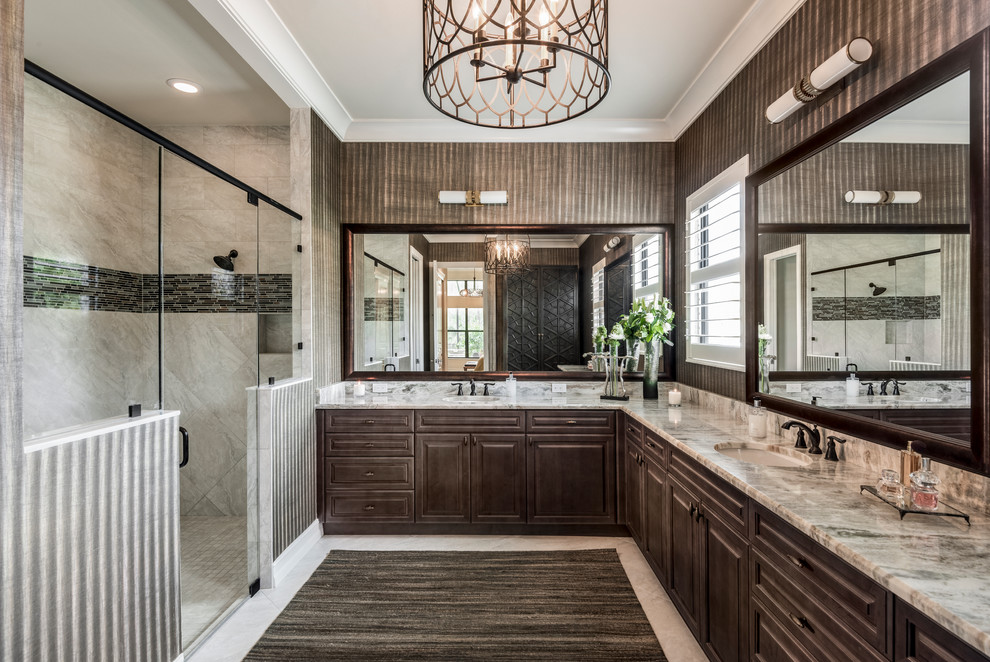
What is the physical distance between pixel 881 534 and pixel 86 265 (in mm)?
2949

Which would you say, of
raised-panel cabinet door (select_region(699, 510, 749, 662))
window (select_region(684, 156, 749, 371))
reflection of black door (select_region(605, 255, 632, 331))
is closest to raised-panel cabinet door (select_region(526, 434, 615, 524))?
window (select_region(684, 156, 749, 371))

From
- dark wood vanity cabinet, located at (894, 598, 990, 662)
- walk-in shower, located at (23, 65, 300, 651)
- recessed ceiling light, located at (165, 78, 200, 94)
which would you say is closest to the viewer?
dark wood vanity cabinet, located at (894, 598, 990, 662)

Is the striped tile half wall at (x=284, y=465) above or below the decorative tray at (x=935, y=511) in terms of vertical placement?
below

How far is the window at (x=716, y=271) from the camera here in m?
2.66

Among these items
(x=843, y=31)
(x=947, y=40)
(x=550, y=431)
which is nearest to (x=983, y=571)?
(x=947, y=40)

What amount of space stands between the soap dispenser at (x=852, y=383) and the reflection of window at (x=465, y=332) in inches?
95.4

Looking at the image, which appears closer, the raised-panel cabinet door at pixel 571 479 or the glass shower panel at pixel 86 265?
the glass shower panel at pixel 86 265

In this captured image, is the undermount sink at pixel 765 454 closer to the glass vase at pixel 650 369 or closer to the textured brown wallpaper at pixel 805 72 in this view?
the textured brown wallpaper at pixel 805 72

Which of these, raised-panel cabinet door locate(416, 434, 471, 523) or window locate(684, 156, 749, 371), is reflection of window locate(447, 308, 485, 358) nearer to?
raised-panel cabinet door locate(416, 434, 471, 523)

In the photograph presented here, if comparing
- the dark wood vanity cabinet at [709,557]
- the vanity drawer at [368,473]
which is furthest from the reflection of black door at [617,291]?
the vanity drawer at [368,473]

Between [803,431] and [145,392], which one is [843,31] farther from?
[145,392]

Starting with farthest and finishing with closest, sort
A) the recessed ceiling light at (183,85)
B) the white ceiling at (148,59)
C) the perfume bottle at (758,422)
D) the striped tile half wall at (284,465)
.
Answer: the recessed ceiling light at (183,85) → the striped tile half wall at (284,465) → the white ceiling at (148,59) → the perfume bottle at (758,422)

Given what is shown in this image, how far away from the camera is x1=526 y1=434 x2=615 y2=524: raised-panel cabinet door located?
3156 millimetres

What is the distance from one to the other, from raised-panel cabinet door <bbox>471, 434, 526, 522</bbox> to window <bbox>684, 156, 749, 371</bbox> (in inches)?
54.4
